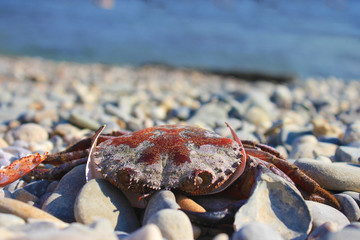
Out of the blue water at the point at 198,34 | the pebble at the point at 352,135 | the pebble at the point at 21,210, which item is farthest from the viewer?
the blue water at the point at 198,34

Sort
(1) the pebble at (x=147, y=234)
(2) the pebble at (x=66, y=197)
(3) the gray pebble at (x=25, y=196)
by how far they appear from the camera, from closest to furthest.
Answer: (1) the pebble at (x=147, y=234) < (2) the pebble at (x=66, y=197) < (3) the gray pebble at (x=25, y=196)

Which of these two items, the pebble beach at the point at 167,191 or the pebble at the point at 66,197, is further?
the pebble at the point at 66,197

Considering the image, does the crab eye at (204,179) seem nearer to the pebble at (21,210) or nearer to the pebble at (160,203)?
the pebble at (160,203)

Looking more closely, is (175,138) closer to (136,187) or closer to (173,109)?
(136,187)

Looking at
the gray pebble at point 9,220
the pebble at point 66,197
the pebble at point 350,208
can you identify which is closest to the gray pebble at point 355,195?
the pebble at point 350,208

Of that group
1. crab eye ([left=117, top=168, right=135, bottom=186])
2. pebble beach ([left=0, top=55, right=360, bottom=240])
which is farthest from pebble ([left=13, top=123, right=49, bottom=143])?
crab eye ([left=117, top=168, right=135, bottom=186])

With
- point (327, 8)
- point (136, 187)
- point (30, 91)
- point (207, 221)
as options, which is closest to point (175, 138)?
point (136, 187)
